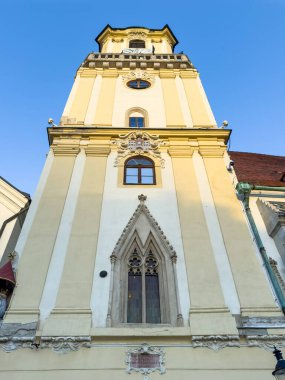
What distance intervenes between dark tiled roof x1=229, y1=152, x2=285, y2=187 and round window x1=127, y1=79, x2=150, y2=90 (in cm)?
618

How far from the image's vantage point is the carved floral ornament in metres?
19.0

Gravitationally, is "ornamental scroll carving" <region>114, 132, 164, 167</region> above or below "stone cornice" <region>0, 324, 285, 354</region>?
above

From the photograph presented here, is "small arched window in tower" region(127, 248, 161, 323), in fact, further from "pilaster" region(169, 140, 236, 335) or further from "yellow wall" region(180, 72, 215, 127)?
"yellow wall" region(180, 72, 215, 127)

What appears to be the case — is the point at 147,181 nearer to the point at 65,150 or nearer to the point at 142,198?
the point at 142,198

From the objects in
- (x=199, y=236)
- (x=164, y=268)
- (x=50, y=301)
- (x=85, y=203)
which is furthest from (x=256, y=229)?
(x=50, y=301)

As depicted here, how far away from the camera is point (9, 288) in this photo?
8836mm

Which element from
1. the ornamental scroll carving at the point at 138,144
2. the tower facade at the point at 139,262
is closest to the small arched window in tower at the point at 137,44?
the tower facade at the point at 139,262

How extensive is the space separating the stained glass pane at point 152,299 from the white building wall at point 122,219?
0.66 metres

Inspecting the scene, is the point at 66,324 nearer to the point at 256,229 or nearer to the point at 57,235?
the point at 57,235

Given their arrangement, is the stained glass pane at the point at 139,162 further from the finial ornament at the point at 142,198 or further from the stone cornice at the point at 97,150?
the finial ornament at the point at 142,198

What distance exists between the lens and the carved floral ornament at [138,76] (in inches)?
749

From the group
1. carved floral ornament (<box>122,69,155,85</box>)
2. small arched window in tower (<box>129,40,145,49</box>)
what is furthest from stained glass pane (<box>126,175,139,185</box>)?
small arched window in tower (<box>129,40,145,49</box>)

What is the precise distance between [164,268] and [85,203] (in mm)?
3389

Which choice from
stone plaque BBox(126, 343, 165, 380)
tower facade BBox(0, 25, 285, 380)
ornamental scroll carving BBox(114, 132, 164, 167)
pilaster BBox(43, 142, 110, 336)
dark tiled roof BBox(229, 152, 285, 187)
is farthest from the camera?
dark tiled roof BBox(229, 152, 285, 187)
